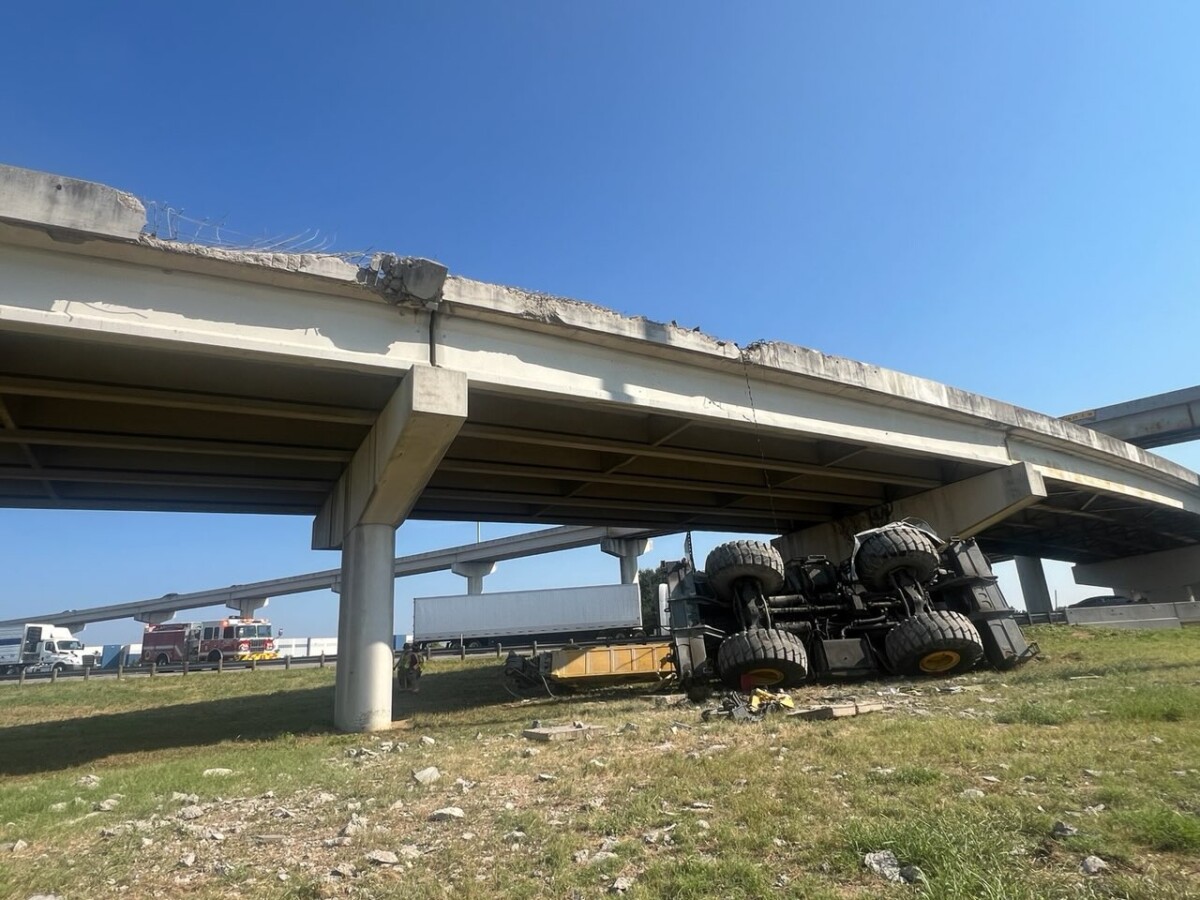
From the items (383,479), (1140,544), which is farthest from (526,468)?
(1140,544)

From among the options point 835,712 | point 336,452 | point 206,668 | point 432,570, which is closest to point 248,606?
point 432,570

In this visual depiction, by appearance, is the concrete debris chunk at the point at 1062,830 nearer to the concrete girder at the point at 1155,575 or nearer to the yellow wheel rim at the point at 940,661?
the yellow wheel rim at the point at 940,661

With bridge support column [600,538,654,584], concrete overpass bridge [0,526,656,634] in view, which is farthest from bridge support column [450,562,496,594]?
bridge support column [600,538,654,584]

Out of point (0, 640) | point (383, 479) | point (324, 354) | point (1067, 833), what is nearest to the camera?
point (1067, 833)

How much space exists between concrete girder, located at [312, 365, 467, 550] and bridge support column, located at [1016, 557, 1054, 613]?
53.5 m

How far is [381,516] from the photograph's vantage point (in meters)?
12.8

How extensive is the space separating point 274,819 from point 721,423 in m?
10.4

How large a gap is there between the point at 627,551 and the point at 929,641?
3736 cm

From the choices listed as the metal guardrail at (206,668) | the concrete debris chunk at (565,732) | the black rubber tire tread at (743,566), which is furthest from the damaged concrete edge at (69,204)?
the metal guardrail at (206,668)

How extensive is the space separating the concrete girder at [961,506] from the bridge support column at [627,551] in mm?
24447

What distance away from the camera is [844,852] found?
347 cm

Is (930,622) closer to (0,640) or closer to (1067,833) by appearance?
(1067,833)

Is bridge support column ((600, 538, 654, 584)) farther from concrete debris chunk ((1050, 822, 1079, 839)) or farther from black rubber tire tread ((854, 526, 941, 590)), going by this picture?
concrete debris chunk ((1050, 822, 1079, 839))

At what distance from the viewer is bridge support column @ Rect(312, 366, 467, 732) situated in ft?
34.4
